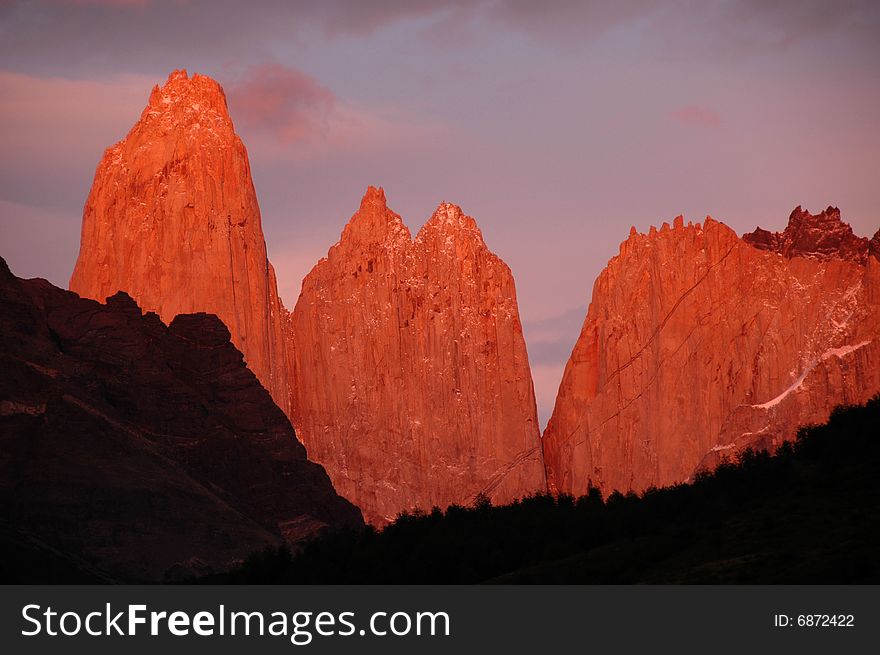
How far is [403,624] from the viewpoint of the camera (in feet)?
197

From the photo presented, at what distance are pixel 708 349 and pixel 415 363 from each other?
96.3 ft

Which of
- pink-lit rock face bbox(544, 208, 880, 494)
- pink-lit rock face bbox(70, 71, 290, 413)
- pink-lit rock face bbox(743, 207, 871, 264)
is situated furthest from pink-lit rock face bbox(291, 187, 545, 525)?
pink-lit rock face bbox(743, 207, 871, 264)

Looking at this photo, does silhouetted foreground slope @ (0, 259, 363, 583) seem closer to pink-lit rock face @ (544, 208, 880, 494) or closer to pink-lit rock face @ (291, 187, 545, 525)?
pink-lit rock face @ (291, 187, 545, 525)

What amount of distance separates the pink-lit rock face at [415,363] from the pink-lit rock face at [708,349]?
7128mm

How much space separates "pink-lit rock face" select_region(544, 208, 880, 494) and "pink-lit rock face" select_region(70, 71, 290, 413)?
3173cm

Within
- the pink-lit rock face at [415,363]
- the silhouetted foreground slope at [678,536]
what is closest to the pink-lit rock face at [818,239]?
the pink-lit rock face at [415,363]

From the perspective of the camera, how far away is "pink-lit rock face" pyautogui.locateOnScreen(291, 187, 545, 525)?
184875 mm

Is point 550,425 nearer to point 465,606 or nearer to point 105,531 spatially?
point 105,531

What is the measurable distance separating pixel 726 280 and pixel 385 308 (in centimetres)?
3456

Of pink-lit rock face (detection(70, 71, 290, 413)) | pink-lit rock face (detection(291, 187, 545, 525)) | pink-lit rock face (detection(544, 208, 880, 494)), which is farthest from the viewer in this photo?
pink-lit rock face (detection(291, 187, 545, 525))

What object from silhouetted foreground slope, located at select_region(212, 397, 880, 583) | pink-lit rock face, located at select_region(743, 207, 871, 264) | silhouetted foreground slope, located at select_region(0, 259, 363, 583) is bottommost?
silhouetted foreground slope, located at select_region(212, 397, 880, 583)

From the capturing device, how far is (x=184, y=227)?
592 ft

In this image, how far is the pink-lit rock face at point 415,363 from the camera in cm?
18488

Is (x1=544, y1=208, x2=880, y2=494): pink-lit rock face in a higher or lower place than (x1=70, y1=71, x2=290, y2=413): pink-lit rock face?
lower
